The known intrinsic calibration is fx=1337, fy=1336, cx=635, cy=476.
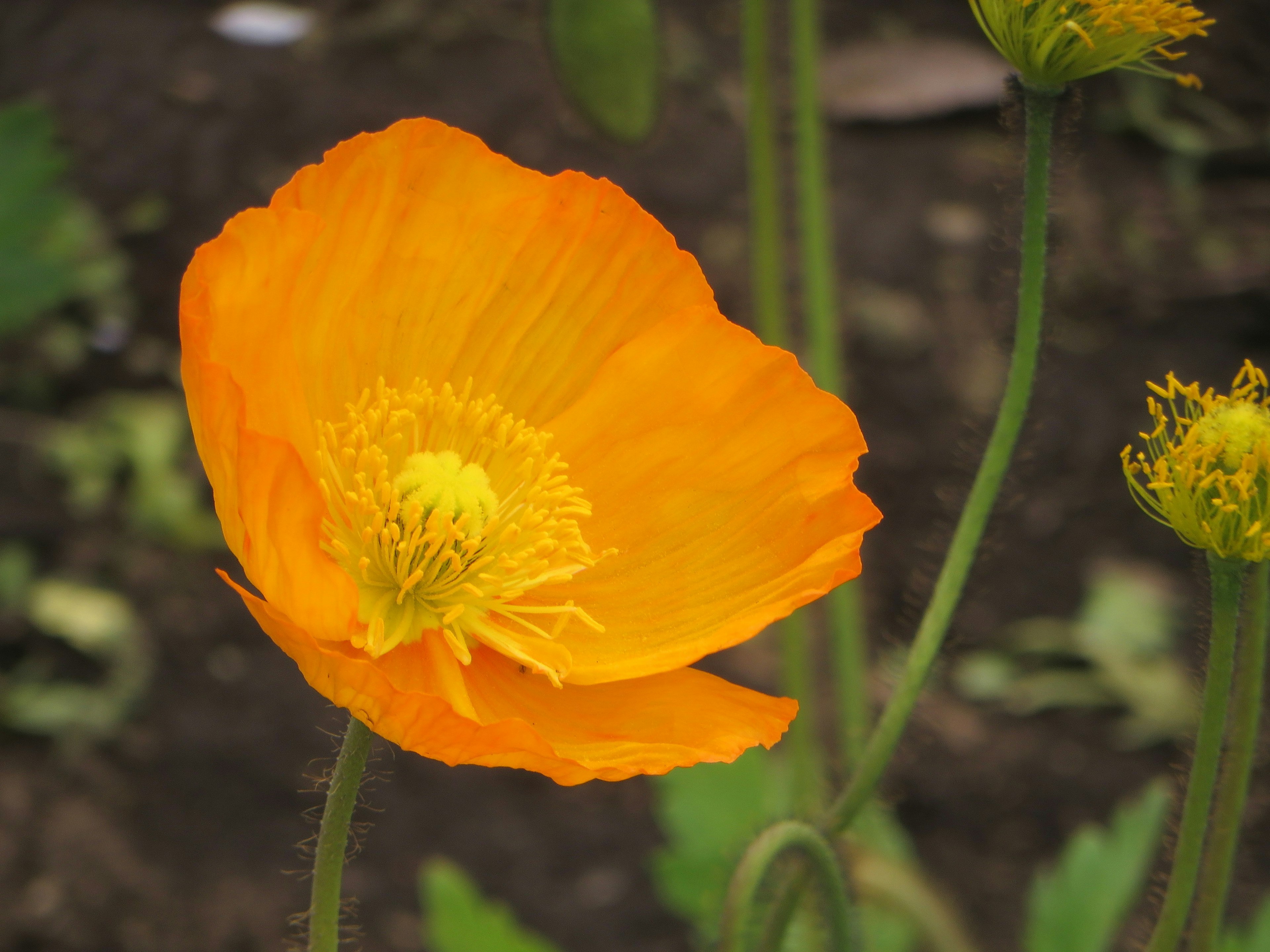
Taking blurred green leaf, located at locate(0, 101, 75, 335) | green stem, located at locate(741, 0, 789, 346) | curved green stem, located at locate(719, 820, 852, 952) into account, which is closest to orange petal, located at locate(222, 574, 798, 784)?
curved green stem, located at locate(719, 820, 852, 952)

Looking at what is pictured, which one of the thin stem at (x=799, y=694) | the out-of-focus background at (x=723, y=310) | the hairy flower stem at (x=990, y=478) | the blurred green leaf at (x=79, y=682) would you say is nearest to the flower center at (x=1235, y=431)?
the hairy flower stem at (x=990, y=478)

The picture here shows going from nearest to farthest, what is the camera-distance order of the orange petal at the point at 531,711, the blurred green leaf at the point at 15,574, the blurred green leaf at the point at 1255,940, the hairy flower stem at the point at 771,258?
1. the orange petal at the point at 531,711
2. the blurred green leaf at the point at 1255,940
3. the hairy flower stem at the point at 771,258
4. the blurred green leaf at the point at 15,574

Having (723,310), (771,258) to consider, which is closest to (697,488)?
(771,258)

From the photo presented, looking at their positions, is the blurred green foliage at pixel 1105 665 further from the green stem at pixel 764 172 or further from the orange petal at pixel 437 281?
the orange petal at pixel 437 281

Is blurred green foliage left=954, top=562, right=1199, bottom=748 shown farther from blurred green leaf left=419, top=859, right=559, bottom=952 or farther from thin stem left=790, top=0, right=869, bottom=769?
blurred green leaf left=419, top=859, right=559, bottom=952

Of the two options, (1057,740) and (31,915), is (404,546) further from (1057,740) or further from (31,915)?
(1057,740)

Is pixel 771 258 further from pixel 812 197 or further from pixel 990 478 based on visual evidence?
pixel 990 478

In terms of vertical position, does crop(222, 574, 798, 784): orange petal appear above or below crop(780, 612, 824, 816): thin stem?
above
